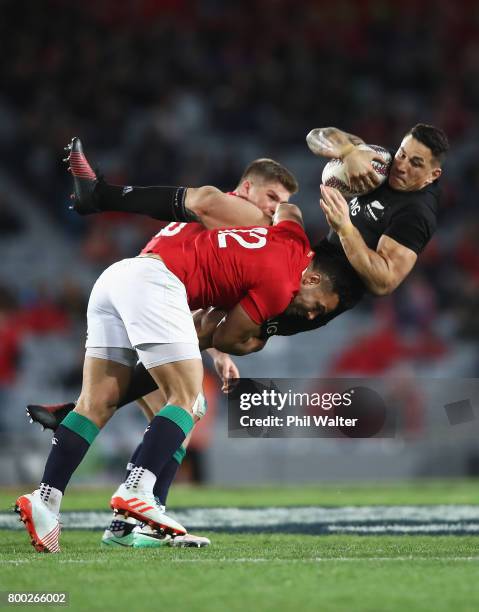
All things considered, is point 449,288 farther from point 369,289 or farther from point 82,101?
point 369,289

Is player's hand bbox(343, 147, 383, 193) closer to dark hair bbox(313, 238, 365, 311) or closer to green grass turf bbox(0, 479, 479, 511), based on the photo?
dark hair bbox(313, 238, 365, 311)

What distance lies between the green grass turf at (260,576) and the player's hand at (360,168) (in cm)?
168

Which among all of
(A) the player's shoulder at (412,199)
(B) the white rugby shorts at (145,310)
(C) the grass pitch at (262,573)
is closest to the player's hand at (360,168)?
(A) the player's shoulder at (412,199)

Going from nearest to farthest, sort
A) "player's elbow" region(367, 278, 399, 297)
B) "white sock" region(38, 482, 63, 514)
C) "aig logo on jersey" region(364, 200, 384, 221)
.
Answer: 1. "white sock" region(38, 482, 63, 514)
2. "player's elbow" region(367, 278, 399, 297)
3. "aig logo on jersey" region(364, 200, 384, 221)

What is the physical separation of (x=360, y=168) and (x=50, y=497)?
6.78ft

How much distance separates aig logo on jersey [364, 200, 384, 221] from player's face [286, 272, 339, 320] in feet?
1.54

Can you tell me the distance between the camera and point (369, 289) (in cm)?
507

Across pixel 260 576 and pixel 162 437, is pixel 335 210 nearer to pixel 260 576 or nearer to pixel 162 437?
pixel 162 437

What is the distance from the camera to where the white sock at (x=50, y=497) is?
4.64m

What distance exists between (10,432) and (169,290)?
643 centimetres

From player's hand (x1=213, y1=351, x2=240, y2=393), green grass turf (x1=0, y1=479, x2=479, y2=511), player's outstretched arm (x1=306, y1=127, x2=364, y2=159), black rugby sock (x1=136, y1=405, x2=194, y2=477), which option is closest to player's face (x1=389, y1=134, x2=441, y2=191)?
player's outstretched arm (x1=306, y1=127, x2=364, y2=159)

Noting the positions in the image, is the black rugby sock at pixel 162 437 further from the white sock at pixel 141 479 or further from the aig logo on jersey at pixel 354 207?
the aig logo on jersey at pixel 354 207

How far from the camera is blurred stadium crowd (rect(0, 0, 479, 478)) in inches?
486

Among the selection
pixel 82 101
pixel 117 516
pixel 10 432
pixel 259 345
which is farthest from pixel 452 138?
pixel 117 516
